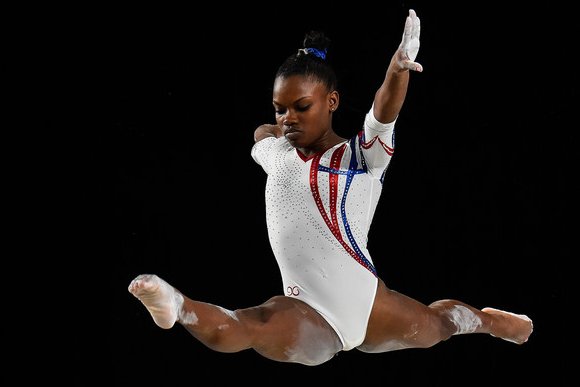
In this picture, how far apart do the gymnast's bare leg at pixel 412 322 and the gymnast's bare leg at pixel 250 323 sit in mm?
181

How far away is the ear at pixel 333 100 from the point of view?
11.1 feet

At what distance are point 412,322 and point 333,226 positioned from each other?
0.47 metres

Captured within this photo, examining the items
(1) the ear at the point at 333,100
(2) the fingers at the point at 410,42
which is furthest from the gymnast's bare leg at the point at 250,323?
(2) the fingers at the point at 410,42

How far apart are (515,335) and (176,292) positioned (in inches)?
66.0

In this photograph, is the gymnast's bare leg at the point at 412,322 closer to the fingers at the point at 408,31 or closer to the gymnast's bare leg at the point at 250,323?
the gymnast's bare leg at the point at 250,323

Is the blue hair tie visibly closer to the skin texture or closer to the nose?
the skin texture

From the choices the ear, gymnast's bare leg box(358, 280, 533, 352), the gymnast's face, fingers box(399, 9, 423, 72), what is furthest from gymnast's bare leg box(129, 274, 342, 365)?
fingers box(399, 9, 423, 72)

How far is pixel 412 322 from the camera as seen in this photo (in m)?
3.37

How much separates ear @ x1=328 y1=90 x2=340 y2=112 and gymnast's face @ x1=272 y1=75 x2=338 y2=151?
0.10 feet

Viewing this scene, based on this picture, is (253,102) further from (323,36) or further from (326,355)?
(326,355)

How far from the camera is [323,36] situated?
346 centimetres

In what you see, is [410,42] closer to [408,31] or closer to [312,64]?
[408,31]

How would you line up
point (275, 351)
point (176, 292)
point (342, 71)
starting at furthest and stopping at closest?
point (342, 71), point (275, 351), point (176, 292)

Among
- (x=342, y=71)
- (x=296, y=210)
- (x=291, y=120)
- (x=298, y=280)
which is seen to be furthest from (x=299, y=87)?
(x=342, y=71)
